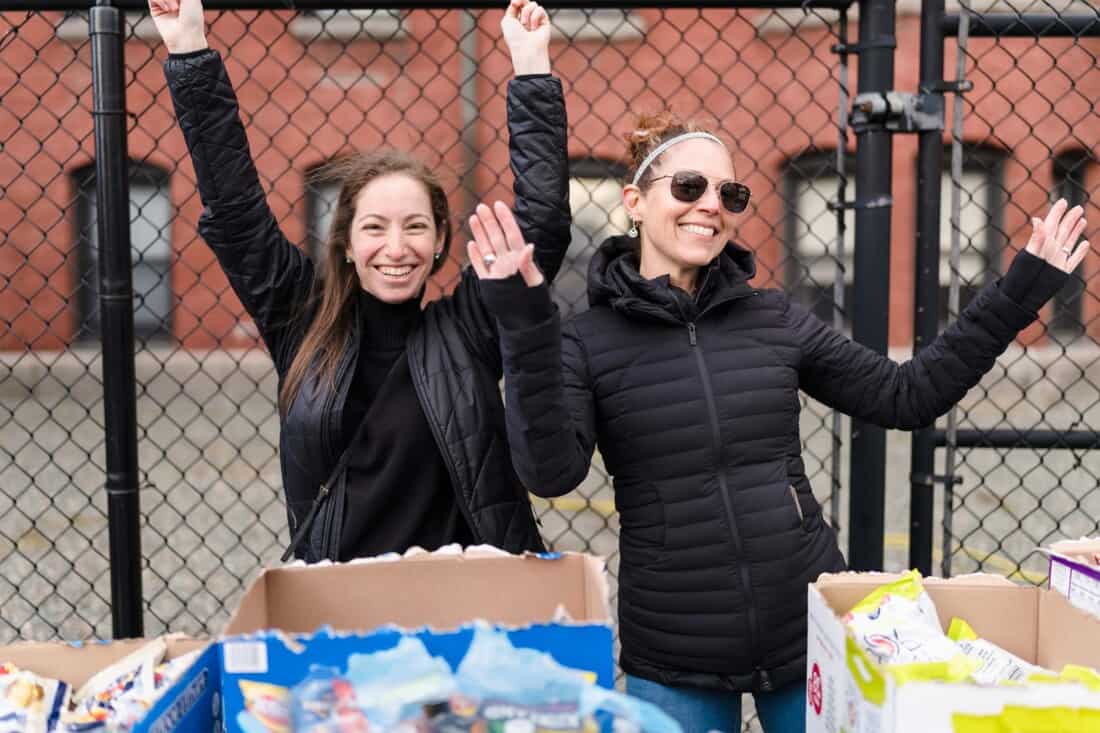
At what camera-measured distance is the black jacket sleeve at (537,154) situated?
81.1 inches

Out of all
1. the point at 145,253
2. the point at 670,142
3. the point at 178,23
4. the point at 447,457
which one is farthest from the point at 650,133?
the point at 145,253

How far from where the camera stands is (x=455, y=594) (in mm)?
1617

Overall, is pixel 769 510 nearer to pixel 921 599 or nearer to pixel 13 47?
pixel 921 599

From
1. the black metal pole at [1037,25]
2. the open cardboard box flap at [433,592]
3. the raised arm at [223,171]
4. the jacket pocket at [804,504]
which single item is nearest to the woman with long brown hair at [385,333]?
the raised arm at [223,171]

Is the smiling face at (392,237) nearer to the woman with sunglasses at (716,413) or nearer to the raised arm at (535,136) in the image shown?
the raised arm at (535,136)

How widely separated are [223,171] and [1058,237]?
63.6 inches

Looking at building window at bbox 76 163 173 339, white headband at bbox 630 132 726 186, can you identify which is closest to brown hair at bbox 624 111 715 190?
white headband at bbox 630 132 726 186

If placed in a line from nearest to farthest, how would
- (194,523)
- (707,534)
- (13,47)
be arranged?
(707,534), (194,523), (13,47)

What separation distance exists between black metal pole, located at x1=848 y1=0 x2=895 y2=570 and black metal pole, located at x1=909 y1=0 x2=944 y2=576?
0.32 ft

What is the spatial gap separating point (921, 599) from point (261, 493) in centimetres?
617

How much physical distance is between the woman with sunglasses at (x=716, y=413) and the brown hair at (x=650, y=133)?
1 cm

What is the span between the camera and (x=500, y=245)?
1584 millimetres

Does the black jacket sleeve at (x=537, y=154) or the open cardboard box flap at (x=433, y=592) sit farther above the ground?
the black jacket sleeve at (x=537, y=154)

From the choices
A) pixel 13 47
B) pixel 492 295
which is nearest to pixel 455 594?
pixel 492 295
